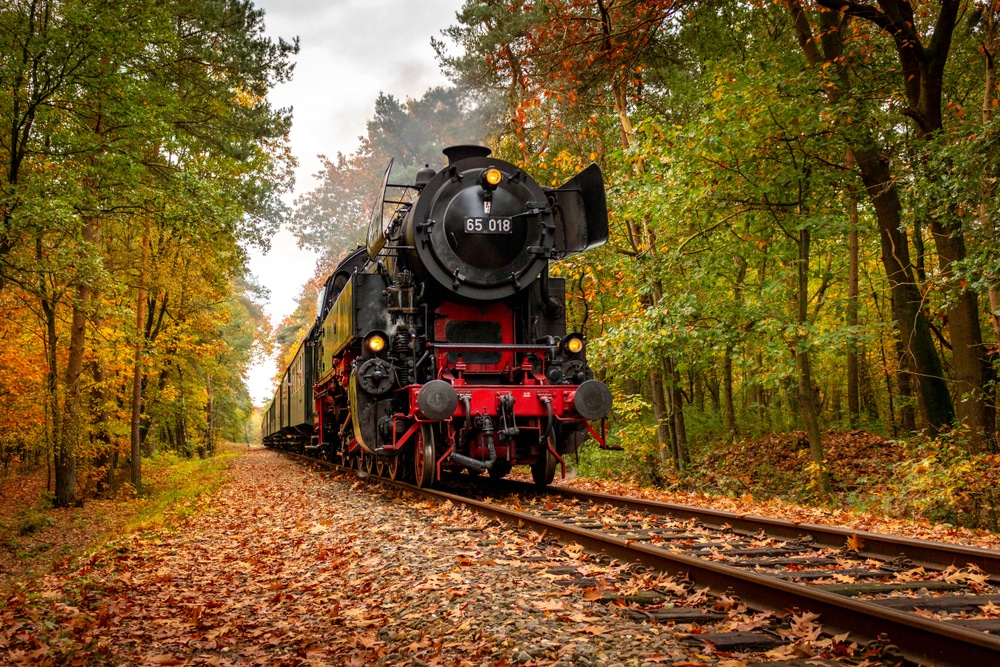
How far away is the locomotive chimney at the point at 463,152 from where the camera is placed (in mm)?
8793

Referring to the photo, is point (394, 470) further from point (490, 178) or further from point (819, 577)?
point (819, 577)

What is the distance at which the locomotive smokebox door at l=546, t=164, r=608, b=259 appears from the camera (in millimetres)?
8945

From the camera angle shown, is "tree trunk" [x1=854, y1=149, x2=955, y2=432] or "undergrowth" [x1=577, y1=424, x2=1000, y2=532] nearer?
"undergrowth" [x1=577, y1=424, x2=1000, y2=532]

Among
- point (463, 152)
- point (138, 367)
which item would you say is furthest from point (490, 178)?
point (138, 367)

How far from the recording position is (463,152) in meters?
8.90

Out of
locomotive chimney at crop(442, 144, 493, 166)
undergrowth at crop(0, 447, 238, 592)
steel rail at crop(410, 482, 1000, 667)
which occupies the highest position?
locomotive chimney at crop(442, 144, 493, 166)

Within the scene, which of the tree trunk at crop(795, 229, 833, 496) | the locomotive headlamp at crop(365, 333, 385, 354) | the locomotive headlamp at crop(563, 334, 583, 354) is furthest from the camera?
the tree trunk at crop(795, 229, 833, 496)

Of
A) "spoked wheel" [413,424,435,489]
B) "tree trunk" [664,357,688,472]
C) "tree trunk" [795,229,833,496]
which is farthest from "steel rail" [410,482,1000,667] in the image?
"tree trunk" [664,357,688,472]

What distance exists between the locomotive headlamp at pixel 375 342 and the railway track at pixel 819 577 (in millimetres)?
2682

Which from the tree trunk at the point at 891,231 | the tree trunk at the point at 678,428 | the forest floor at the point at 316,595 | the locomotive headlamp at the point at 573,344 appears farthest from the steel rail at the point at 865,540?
the tree trunk at the point at 678,428

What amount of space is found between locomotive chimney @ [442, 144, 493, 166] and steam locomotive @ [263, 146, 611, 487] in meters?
0.03

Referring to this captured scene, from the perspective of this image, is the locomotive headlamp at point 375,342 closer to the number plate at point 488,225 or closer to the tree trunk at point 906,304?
the number plate at point 488,225

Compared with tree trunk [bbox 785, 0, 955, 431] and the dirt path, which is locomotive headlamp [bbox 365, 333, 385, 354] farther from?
tree trunk [bbox 785, 0, 955, 431]

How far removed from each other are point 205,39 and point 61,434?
770 centimetres
